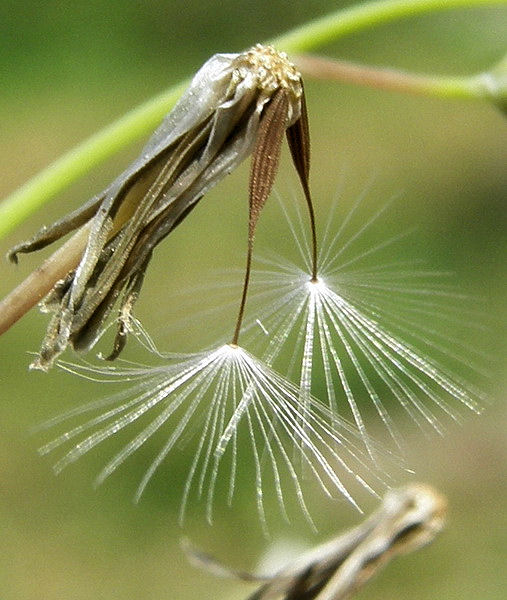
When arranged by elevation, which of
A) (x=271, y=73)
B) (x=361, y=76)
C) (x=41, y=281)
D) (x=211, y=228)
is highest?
(x=211, y=228)

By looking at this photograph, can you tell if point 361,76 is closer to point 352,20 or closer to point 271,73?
point 352,20

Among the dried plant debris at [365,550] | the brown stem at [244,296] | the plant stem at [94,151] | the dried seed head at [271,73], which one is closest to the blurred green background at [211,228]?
the dried plant debris at [365,550]

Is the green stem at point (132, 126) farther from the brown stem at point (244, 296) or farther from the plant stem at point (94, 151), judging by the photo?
the brown stem at point (244, 296)

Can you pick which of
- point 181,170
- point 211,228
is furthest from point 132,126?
point 211,228

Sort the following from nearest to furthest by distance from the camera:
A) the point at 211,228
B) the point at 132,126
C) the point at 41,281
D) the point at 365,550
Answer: the point at 41,281, the point at 365,550, the point at 132,126, the point at 211,228

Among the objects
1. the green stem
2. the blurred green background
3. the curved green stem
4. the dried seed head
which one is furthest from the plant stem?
the blurred green background

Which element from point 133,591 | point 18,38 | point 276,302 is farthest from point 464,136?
point 276,302
